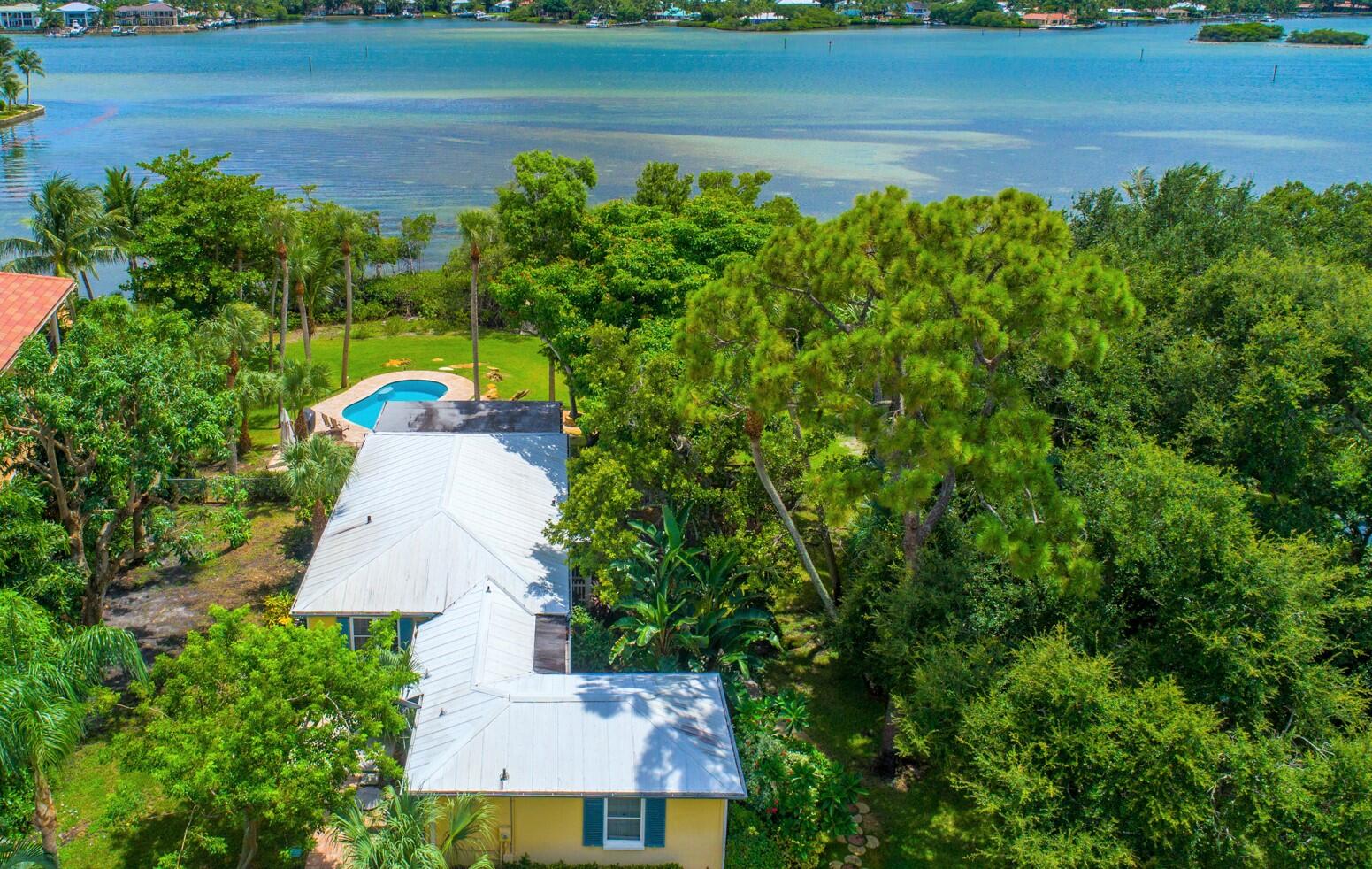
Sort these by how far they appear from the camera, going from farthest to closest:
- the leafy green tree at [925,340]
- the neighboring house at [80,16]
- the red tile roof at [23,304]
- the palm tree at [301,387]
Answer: the neighboring house at [80,16] → the palm tree at [301,387] → the red tile roof at [23,304] → the leafy green tree at [925,340]

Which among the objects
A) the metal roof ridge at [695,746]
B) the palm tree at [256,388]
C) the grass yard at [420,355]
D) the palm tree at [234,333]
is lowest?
the metal roof ridge at [695,746]

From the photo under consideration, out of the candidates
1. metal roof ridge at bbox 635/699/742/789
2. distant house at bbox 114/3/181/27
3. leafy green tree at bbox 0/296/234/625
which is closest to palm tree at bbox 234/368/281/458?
leafy green tree at bbox 0/296/234/625

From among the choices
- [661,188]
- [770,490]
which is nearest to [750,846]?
[770,490]

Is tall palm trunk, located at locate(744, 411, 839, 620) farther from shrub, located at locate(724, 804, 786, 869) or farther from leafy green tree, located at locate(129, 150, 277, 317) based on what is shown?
leafy green tree, located at locate(129, 150, 277, 317)

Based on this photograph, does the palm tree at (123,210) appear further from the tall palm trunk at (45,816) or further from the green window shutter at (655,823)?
the green window shutter at (655,823)

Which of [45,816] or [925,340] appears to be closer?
[45,816]

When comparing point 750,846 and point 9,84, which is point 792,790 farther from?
point 9,84

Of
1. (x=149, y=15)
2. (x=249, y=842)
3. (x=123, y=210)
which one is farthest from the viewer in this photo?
(x=149, y=15)

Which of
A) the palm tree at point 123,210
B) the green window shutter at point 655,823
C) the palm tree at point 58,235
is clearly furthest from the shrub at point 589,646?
the palm tree at point 123,210
